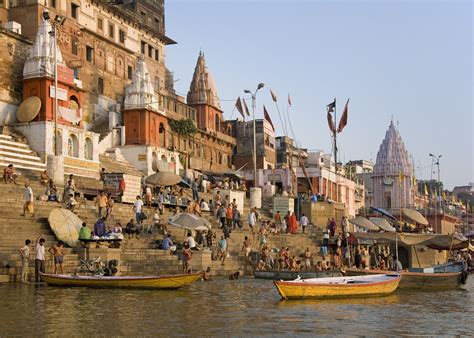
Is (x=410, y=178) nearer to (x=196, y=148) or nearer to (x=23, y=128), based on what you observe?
(x=196, y=148)

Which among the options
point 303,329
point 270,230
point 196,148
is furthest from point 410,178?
point 303,329

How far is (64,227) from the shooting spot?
21125mm

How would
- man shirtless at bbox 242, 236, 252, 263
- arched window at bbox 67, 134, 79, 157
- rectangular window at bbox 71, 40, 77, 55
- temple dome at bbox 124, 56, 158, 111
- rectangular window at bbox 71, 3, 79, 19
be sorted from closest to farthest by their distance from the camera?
man shirtless at bbox 242, 236, 252, 263 < arched window at bbox 67, 134, 79, 157 < rectangular window at bbox 71, 40, 77, 55 < temple dome at bbox 124, 56, 158, 111 < rectangular window at bbox 71, 3, 79, 19

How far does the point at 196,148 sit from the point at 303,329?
41575mm

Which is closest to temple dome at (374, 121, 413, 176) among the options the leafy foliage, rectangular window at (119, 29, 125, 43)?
the leafy foliage

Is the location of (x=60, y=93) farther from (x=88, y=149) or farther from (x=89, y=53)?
(x=89, y=53)

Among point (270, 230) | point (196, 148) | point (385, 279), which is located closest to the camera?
point (385, 279)

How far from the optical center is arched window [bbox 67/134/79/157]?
113ft

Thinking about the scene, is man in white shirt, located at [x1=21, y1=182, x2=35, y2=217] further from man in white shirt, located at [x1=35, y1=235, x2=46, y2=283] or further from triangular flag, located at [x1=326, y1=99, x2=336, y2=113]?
triangular flag, located at [x1=326, y1=99, x2=336, y2=113]

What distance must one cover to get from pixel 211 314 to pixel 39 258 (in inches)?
248

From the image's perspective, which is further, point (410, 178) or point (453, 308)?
point (410, 178)

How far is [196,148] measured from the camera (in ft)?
178

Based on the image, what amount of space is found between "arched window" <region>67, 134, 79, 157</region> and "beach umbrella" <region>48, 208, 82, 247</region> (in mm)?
13218

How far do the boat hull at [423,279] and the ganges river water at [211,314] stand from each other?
6.42 ft
